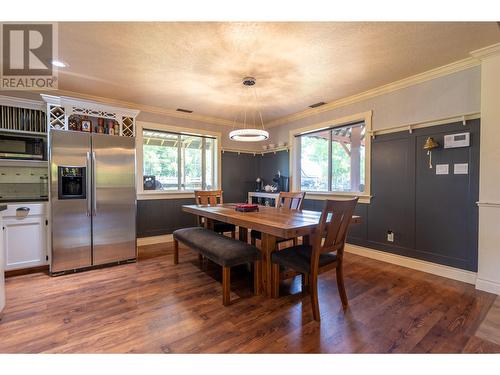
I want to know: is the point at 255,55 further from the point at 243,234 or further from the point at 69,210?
the point at 69,210

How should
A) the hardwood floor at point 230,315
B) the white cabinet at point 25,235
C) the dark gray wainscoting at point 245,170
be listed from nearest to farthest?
the hardwood floor at point 230,315
the white cabinet at point 25,235
the dark gray wainscoting at point 245,170

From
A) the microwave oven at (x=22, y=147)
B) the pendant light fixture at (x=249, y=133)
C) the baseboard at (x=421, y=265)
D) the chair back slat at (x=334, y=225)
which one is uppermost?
the pendant light fixture at (x=249, y=133)

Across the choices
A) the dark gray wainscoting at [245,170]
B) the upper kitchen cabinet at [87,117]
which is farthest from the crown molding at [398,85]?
the upper kitchen cabinet at [87,117]

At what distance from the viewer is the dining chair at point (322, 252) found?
1.89m

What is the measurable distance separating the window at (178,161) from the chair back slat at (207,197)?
107 centimetres

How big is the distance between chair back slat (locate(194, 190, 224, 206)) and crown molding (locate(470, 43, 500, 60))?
3580 mm

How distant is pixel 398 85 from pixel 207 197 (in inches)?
126

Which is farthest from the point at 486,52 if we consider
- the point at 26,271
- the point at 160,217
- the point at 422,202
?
the point at 26,271

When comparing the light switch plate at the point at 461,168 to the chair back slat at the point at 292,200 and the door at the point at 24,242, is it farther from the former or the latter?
the door at the point at 24,242

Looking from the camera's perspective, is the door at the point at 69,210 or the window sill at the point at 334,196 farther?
the window sill at the point at 334,196

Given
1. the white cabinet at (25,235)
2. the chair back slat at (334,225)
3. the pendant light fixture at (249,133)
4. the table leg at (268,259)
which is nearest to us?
the chair back slat at (334,225)
